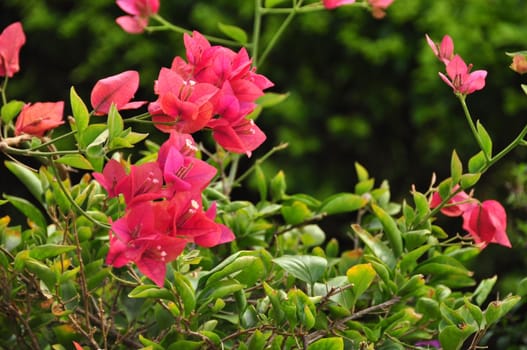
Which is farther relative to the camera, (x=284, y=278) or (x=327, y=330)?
(x=284, y=278)

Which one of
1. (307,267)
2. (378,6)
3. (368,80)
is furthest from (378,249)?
(368,80)

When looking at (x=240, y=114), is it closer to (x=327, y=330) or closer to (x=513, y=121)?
(x=327, y=330)

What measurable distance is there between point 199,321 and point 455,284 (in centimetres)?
43

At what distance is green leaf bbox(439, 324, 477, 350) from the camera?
104 centimetres

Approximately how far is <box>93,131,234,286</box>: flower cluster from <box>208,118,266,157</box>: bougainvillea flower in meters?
0.05

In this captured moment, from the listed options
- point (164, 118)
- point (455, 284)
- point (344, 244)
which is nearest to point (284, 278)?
point (455, 284)

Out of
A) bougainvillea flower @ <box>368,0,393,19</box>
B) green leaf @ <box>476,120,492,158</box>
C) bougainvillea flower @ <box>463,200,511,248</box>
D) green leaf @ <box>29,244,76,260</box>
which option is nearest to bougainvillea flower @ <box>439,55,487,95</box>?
green leaf @ <box>476,120,492,158</box>

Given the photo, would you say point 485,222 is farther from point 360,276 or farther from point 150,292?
point 150,292

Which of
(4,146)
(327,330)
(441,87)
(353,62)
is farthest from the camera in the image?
(353,62)

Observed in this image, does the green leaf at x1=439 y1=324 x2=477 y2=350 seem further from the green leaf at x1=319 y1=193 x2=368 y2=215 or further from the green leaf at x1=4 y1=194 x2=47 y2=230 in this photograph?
the green leaf at x1=4 y1=194 x2=47 y2=230

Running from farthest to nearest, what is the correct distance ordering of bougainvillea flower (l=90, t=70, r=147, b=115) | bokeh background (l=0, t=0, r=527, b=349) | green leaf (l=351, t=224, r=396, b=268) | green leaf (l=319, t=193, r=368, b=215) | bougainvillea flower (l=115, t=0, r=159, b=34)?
bokeh background (l=0, t=0, r=527, b=349), bougainvillea flower (l=115, t=0, r=159, b=34), green leaf (l=319, t=193, r=368, b=215), green leaf (l=351, t=224, r=396, b=268), bougainvillea flower (l=90, t=70, r=147, b=115)

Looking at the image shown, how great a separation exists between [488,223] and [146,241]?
1.72 feet

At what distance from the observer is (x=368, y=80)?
3.51 meters

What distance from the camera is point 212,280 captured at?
103 cm
